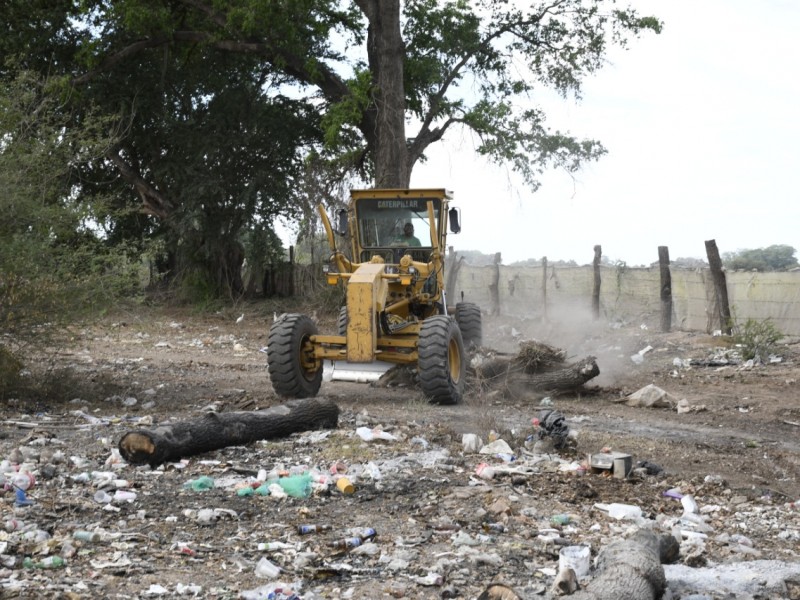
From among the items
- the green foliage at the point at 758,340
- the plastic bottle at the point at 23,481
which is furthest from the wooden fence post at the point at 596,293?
the plastic bottle at the point at 23,481

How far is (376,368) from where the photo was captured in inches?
450

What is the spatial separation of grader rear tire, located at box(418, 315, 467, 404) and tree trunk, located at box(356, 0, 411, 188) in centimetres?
965

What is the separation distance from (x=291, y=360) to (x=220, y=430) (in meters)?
2.97

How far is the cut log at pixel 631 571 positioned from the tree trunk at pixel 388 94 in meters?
15.4

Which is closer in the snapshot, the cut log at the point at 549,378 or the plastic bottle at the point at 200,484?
the plastic bottle at the point at 200,484

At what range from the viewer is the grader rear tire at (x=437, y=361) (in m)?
10.5

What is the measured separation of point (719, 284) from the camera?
16812 millimetres

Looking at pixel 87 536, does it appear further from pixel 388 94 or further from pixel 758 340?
pixel 388 94

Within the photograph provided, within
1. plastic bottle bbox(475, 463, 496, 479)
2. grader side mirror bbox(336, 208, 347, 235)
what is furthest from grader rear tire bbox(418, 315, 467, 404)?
plastic bottle bbox(475, 463, 496, 479)

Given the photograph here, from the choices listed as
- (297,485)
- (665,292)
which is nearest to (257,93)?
(665,292)

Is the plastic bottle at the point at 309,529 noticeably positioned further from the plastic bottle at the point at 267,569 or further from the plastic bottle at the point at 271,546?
the plastic bottle at the point at 267,569

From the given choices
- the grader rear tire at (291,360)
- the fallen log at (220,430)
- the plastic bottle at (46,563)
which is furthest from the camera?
the grader rear tire at (291,360)

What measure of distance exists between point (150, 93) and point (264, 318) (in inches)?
242

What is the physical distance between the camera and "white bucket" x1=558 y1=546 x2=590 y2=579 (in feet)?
16.6
